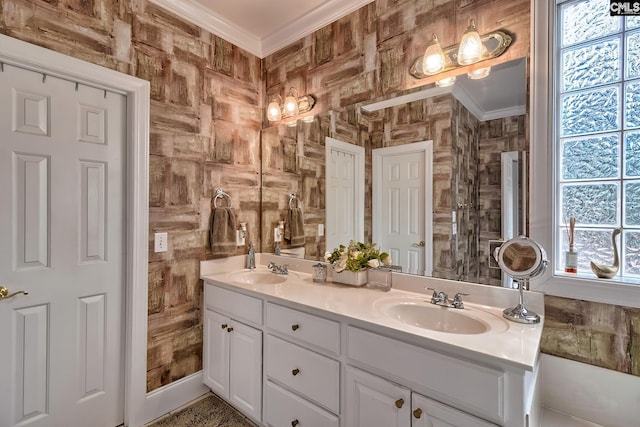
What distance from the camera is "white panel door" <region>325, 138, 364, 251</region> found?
194 centimetres

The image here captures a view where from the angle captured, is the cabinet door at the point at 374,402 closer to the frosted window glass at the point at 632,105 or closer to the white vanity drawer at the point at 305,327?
the white vanity drawer at the point at 305,327

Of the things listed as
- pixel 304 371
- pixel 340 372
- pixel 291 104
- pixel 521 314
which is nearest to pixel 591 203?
pixel 521 314

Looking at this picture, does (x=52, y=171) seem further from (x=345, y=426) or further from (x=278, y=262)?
(x=345, y=426)

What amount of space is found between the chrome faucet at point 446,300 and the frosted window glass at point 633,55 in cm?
116

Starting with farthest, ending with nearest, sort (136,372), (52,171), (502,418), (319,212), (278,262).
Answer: (278,262) < (319,212) < (136,372) < (52,171) < (502,418)

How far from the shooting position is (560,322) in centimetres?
131

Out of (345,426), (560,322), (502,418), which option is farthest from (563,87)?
(345,426)

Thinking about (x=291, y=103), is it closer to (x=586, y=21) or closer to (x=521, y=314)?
(x=586, y=21)

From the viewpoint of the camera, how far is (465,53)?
1489 millimetres

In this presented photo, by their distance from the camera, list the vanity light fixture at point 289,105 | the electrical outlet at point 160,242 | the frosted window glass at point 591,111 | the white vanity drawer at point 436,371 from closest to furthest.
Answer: the white vanity drawer at point 436,371 < the frosted window glass at point 591,111 < the electrical outlet at point 160,242 < the vanity light fixture at point 289,105

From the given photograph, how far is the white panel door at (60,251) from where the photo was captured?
1472 millimetres

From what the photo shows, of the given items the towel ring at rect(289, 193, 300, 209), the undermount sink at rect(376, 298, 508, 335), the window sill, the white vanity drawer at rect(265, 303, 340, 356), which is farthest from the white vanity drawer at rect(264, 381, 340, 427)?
the towel ring at rect(289, 193, 300, 209)

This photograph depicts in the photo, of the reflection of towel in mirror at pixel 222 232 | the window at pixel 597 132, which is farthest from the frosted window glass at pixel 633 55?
the reflection of towel in mirror at pixel 222 232

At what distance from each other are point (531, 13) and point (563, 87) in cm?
37
